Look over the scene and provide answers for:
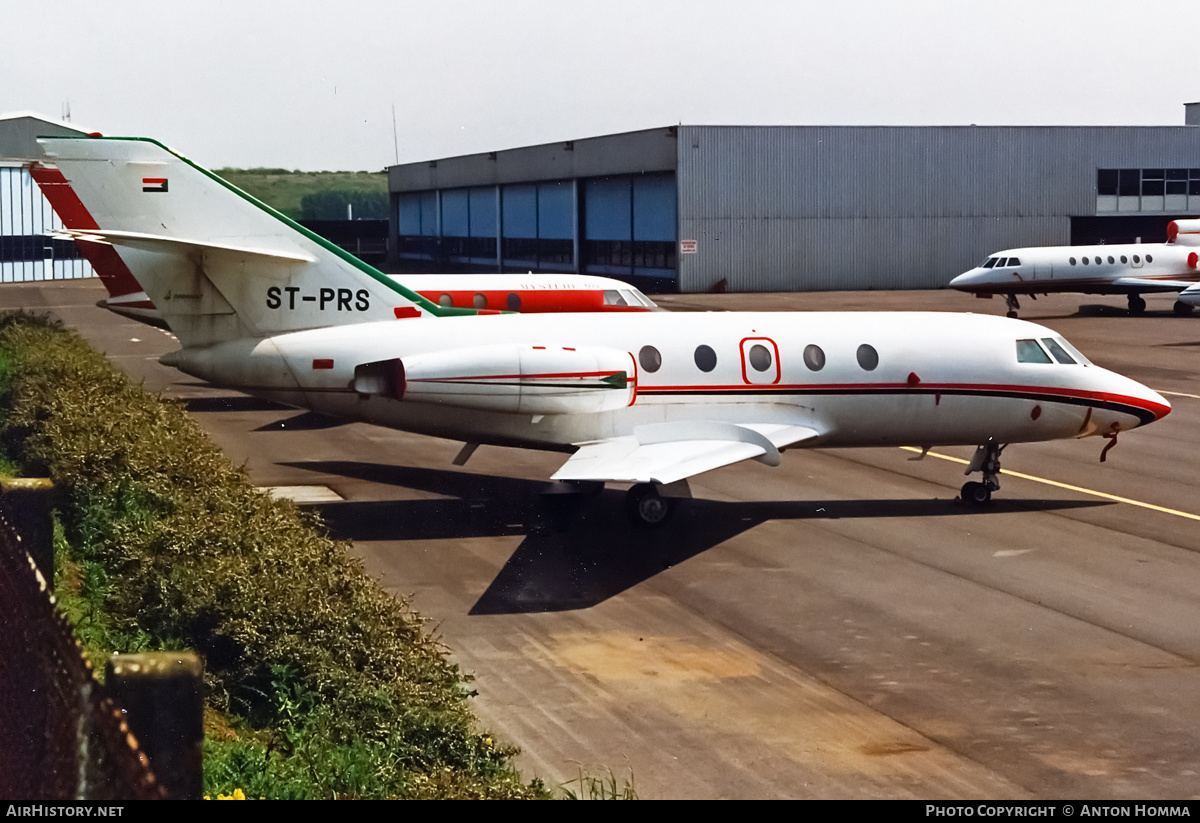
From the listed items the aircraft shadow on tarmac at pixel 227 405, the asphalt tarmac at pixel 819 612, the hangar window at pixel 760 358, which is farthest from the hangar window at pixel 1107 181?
the hangar window at pixel 760 358

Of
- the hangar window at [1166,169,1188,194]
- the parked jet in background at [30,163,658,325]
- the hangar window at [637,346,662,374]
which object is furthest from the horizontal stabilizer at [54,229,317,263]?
the hangar window at [1166,169,1188,194]

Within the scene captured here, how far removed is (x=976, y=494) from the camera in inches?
834

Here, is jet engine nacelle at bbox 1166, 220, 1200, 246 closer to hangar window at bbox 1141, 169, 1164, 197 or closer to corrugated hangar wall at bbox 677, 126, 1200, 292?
corrugated hangar wall at bbox 677, 126, 1200, 292

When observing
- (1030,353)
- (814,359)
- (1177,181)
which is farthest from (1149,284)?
(814,359)

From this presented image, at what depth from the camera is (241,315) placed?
1938cm

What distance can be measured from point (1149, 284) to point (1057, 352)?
41.2 m

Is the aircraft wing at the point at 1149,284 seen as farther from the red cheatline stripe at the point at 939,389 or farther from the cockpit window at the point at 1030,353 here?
the cockpit window at the point at 1030,353

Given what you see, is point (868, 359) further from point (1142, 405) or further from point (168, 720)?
point (168, 720)

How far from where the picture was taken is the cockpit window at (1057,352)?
21.2 metres

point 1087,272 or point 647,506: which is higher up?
point 1087,272

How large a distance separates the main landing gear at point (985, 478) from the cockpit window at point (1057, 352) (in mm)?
1599

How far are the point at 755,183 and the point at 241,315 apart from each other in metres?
59.3
